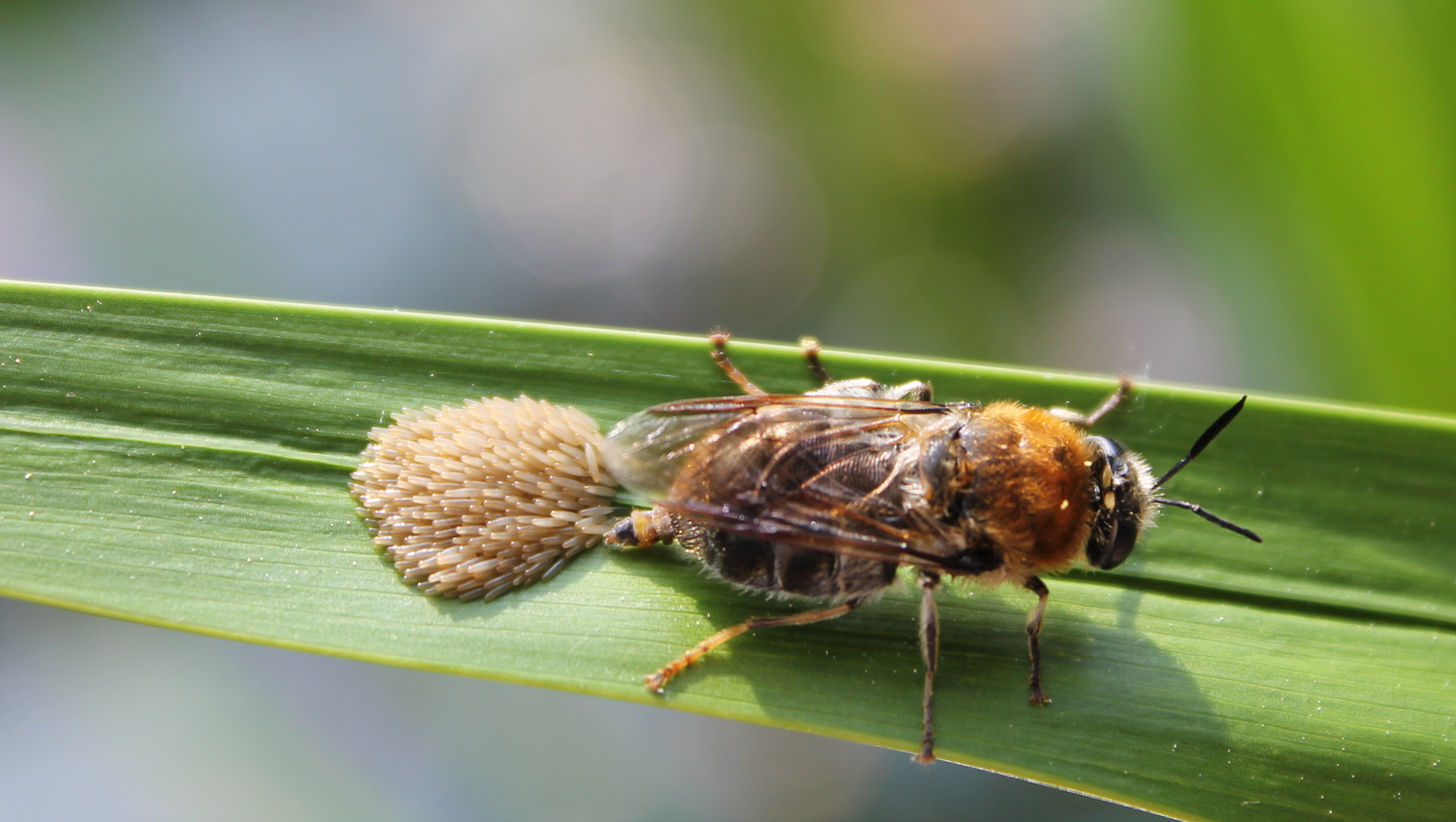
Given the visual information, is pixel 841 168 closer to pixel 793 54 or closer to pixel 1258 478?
pixel 793 54

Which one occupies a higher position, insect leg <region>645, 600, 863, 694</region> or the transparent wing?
the transparent wing

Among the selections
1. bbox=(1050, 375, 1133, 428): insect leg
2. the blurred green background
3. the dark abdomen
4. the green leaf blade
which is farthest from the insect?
the blurred green background

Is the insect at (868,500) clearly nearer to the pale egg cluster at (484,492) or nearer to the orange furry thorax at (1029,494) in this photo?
the orange furry thorax at (1029,494)

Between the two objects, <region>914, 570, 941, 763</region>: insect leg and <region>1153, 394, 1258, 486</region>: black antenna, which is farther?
<region>1153, 394, 1258, 486</region>: black antenna

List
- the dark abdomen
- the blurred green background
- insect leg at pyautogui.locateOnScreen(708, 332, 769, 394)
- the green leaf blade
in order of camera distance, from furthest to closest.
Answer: the blurred green background
insect leg at pyautogui.locateOnScreen(708, 332, 769, 394)
the dark abdomen
the green leaf blade

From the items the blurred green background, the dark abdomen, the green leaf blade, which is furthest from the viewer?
the blurred green background

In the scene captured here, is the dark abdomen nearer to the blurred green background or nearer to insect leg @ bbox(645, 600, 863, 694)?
insect leg @ bbox(645, 600, 863, 694)

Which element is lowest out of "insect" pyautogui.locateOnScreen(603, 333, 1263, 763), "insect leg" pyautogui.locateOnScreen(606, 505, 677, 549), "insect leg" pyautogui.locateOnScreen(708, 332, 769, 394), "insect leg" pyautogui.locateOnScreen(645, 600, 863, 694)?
"insect leg" pyautogui.locateOnScreen(645, 600, 863, 694)

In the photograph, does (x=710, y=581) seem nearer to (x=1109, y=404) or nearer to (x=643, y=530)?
(x=643, y=530)
